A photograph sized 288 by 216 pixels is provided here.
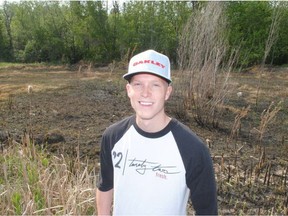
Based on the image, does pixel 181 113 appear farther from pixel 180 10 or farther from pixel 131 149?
pixel 180 10

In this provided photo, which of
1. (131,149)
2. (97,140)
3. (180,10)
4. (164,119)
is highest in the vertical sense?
(180,10)

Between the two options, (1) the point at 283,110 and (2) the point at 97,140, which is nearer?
(2) the point at 97,140

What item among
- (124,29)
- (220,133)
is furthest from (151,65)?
(124,29)

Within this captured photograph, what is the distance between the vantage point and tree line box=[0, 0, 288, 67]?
74.6 ft

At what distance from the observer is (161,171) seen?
1721 millimetres

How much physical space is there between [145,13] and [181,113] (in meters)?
19.5

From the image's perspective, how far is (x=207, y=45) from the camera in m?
5.95

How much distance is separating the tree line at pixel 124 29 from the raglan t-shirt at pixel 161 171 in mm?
19208

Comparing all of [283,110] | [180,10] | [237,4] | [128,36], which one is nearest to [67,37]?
[128,36]

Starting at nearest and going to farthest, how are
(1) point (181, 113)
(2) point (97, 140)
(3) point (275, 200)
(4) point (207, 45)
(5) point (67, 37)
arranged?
(3) point (275, 200), (2) point (97, 140), (4) point (207, 45), (1) point (181, 113), (5) point (67, 37)
